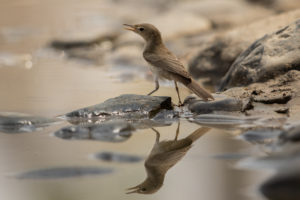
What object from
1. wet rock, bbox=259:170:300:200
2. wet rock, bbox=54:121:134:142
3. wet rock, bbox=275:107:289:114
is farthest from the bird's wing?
wet rock, bbox=259:170:300:200

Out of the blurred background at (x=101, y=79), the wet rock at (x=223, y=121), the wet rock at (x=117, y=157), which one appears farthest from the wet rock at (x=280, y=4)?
the wet rock at (x=117, y=157)

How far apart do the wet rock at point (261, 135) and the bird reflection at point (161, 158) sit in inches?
19.9

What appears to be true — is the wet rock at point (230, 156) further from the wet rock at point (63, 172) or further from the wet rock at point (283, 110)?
the wet rock at point (283, 110)

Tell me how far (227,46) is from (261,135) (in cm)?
374

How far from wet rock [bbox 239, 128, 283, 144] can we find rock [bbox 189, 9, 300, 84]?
331 centimetres

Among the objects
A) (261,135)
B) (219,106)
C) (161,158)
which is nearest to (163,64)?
(219,106)

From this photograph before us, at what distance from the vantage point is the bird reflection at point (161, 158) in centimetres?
464

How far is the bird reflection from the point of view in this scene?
464 cm

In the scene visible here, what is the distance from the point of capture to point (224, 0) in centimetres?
1605

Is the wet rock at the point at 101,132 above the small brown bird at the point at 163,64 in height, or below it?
below

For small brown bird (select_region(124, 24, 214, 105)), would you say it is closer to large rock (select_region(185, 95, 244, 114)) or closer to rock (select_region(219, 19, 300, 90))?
large rock (select_region(185, 95, 244, 114))

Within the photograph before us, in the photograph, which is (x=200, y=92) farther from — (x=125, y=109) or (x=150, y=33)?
(x=150, y=33)

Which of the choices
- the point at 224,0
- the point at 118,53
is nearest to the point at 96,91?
the point at 118,53

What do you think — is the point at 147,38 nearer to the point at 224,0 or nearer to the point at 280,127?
the point at 280,127
